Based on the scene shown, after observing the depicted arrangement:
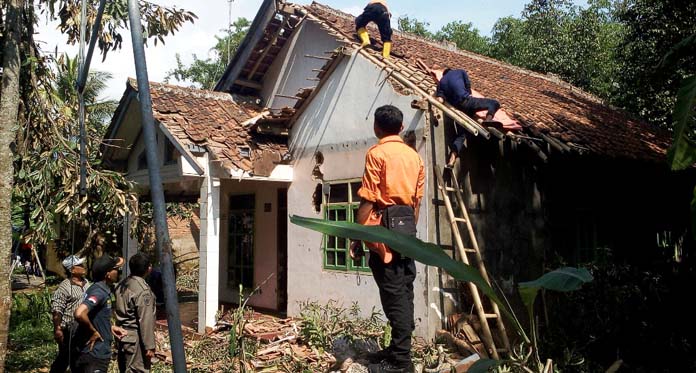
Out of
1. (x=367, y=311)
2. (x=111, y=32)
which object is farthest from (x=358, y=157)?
(x=111, y=32)

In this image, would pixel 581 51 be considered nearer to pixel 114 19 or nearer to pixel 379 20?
pixel 379 20

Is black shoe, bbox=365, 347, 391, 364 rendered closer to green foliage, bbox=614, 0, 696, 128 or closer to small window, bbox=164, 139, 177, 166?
green foliage, bbox=614, 0, 696, 128

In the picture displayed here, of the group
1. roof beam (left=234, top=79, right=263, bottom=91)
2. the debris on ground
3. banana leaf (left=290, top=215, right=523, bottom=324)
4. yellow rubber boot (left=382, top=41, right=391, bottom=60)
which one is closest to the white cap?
the debris on ground

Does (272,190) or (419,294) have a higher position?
(272,190)

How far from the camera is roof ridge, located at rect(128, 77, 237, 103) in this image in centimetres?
1059

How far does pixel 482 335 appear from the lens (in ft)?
22.1

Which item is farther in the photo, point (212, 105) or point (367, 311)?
point (212, 105)

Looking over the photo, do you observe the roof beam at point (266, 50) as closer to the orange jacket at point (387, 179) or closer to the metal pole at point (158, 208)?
the orange jacket at point (387, 179)

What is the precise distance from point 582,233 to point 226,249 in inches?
283

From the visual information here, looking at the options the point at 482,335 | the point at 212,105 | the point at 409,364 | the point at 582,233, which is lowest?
the point at 482,335

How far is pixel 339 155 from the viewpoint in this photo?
880 centimetres

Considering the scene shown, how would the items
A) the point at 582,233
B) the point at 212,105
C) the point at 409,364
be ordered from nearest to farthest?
the point at 409,364
the point at 582,233
the point at 212,105

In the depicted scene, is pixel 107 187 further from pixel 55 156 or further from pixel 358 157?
pixel 358 157

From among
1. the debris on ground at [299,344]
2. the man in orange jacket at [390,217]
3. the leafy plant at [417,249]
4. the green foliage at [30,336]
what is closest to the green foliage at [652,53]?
the debris on ground at [299,344]
